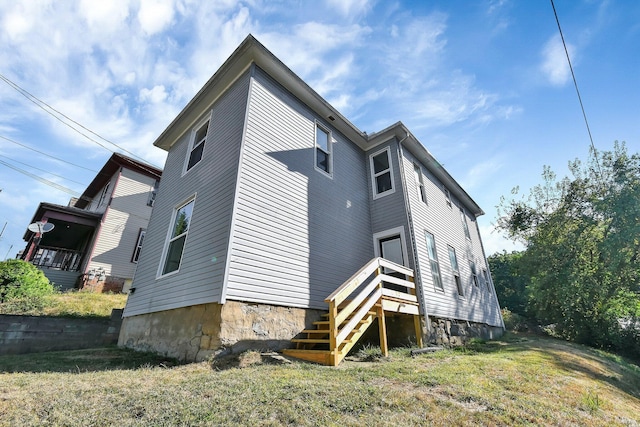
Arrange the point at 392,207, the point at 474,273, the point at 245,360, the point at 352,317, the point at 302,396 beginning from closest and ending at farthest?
the point at 302,396 < the point at 245,360 < the point at 352,317 < the point at 392,207 < the point at 474,273

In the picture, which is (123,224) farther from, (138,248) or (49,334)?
(49,334)

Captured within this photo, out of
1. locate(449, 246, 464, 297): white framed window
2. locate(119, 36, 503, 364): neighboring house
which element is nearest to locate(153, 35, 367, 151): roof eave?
locate(119, 36, 503, 364): neighboring house

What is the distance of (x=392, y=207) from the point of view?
8.67 m

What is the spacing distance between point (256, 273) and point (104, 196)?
15279 mm

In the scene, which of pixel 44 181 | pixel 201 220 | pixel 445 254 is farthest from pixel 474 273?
pixel 44 181

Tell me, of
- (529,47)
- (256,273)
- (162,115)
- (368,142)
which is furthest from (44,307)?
(529,47)

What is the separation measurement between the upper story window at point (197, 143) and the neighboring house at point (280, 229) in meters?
0.05

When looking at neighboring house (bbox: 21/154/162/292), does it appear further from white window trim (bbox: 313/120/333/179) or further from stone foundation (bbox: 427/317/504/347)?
stone foundation (bbox: 427/317/504/347)

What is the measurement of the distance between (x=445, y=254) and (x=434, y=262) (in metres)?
1.23

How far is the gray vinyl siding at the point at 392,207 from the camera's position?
27.1 feet

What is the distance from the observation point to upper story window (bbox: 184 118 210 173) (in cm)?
799

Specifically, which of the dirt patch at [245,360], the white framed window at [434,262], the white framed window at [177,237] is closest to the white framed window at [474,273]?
the white framed window at [434,262]

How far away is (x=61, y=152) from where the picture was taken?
15.2m

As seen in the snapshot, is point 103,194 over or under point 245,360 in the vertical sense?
over
